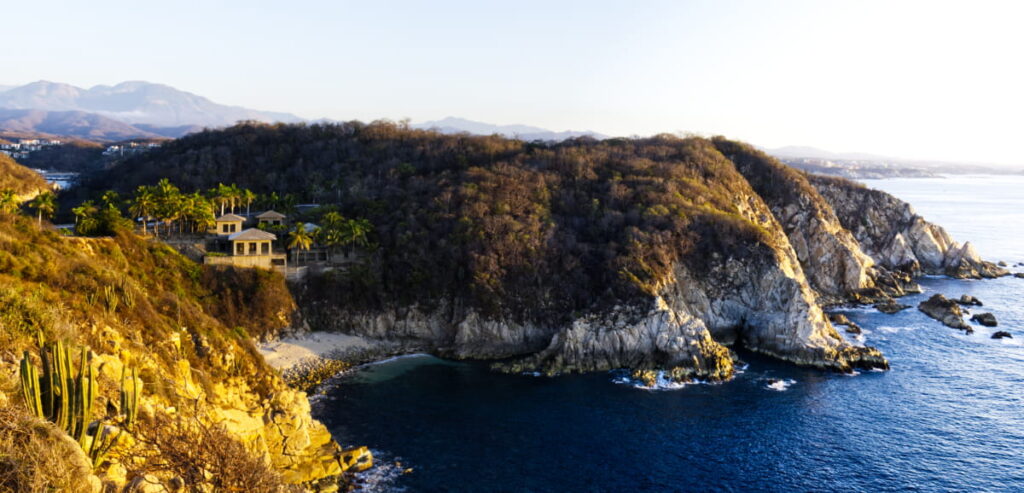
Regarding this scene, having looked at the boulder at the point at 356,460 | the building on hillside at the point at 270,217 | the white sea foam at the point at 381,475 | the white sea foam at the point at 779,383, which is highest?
the building on hillside at the point at 270,217

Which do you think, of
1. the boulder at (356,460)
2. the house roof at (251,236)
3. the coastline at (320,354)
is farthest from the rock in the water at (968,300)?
the house roof at (251,236)

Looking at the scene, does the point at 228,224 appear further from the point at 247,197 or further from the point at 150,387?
the point at 150,387

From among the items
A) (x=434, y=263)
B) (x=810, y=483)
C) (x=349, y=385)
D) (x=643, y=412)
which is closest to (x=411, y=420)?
(x=349, y=385)

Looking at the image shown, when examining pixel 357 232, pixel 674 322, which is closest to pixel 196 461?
pixel 357 232

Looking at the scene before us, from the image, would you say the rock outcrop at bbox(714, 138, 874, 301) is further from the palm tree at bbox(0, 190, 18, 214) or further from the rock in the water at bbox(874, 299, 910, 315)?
the palm tree at bbox(0, 190, 18, 214)

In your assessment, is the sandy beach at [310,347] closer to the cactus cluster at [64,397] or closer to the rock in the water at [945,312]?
the cactus cluster at [64,397]

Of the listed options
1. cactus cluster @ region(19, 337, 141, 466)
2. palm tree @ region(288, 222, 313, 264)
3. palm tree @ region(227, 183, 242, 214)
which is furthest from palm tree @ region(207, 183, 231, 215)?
cactus cluster @ region(19, 337, 141, 466)
